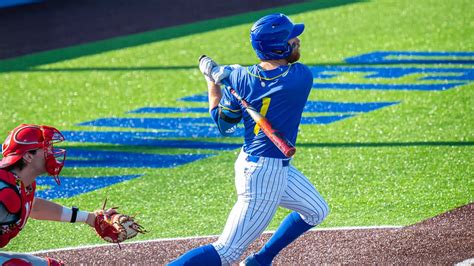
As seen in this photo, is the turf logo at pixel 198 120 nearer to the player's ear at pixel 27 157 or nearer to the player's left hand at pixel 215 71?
the player's left hand at pixel 215 71

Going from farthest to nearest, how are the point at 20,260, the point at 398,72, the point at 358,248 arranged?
1. the point at 398,72
2. the point at 358,248
3. the point at 20,260

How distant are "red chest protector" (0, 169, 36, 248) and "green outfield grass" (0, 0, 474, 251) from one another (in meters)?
2.56

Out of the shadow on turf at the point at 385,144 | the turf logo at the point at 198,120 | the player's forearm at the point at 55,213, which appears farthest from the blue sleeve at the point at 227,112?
the shadow on turf at the point at 385,144

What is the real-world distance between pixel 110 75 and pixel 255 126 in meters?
9.41

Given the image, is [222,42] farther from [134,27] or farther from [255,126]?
[255,126]

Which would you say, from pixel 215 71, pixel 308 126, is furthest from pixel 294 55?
pixel 308 126

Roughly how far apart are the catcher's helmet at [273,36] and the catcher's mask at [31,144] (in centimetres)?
140

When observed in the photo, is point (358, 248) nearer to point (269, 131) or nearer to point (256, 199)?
point (256, 199)

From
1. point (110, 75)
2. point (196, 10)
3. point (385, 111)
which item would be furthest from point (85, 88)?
point (196, 10)

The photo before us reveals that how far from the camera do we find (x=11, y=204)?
550cm

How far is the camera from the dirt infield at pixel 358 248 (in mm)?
7258

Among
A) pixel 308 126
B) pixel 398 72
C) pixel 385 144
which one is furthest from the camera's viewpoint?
pixel 398 72

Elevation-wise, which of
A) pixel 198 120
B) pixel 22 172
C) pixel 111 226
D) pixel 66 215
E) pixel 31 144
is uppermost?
pixel 31 144

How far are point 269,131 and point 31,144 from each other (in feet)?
4.66
